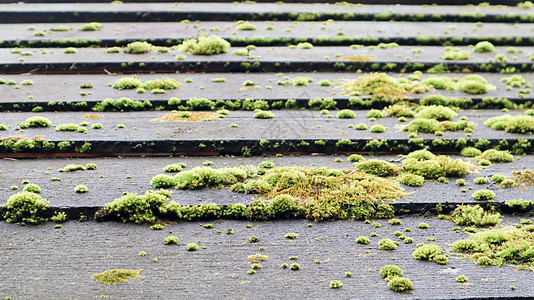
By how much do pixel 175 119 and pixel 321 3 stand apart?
7.90 m

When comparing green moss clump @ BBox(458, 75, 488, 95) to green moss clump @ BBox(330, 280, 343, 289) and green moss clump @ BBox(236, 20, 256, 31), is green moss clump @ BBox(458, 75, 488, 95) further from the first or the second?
green moss clump @ BBox(330, 280, 343, 289)

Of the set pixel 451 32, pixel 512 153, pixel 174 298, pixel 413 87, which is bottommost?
pixel 174 298

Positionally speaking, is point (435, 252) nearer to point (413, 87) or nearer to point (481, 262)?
point (481, 262)

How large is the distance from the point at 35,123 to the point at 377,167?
5361 mm

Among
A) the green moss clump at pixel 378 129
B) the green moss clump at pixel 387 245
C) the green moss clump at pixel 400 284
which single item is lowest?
the green moss clump at pixel 400 284

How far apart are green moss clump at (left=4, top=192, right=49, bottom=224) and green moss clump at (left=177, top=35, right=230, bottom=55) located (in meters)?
5.87

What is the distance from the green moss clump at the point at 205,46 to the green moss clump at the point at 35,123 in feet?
12.8

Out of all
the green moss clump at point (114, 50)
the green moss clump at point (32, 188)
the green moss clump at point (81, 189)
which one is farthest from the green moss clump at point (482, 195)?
the green moss clump at point (114, 50)

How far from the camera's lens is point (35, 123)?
8.84m

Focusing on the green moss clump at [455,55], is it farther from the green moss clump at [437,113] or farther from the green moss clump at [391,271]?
the green moss clump at [391,271]

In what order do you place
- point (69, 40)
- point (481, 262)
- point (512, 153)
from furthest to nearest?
point (69, 40), point (512, 153), point (481, 262)

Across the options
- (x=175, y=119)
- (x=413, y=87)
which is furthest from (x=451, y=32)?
(x=175, y=119)

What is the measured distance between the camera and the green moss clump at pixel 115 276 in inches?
227

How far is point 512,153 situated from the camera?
8.98 meters
